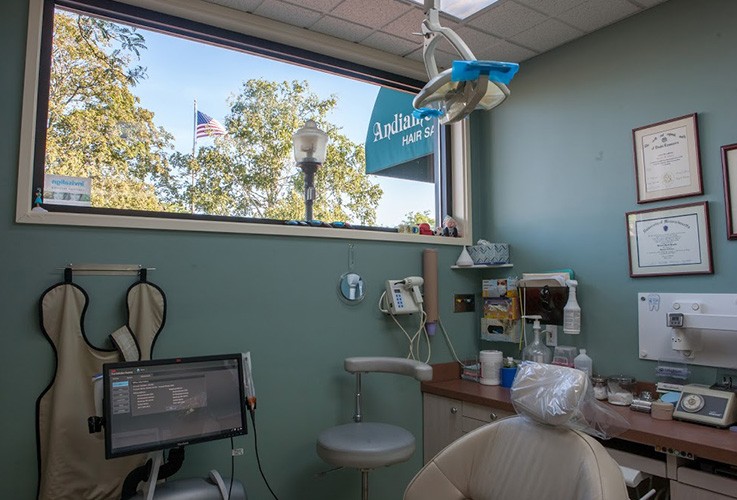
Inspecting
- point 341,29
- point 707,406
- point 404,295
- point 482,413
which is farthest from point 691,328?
point 341,29

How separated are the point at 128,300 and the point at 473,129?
240 centimetres

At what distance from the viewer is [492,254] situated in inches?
119

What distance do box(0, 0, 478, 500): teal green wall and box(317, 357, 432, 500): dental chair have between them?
10.8 inches

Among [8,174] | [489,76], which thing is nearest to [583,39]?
[489,76]

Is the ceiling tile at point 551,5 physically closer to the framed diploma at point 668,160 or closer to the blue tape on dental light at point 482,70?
the framed diploma at point 668,160

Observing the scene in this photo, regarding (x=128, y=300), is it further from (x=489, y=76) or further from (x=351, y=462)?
(x=489, y=76)

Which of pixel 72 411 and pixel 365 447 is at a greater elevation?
pixel 72 411

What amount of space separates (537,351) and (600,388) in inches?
14.9

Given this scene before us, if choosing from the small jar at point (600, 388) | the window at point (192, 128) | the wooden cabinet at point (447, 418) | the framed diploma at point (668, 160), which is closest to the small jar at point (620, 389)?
the small jar at point (600, 388)

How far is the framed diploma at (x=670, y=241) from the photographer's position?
2.20 meters

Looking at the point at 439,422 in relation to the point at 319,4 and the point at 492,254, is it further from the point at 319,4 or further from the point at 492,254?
the point at 319,4

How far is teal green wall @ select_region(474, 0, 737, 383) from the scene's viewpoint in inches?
86.7

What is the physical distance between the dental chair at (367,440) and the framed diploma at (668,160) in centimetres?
143

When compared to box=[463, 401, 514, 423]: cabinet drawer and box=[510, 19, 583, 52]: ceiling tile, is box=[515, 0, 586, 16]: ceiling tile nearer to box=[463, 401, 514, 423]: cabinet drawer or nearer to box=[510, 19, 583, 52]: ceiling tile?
box=[510, 19, 583, 52]: ceiling tile
